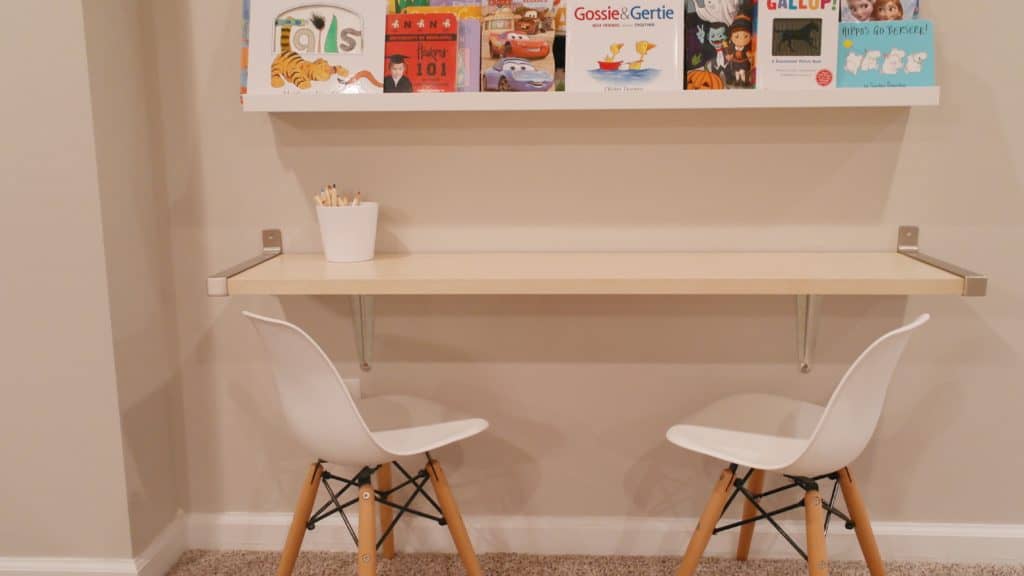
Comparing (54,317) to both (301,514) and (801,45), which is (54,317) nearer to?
(301,514)

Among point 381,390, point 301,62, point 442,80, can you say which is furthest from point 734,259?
point 301,62

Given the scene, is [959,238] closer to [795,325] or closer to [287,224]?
[795,325]

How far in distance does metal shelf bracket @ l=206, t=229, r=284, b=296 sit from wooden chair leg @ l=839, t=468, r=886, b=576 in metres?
1.26

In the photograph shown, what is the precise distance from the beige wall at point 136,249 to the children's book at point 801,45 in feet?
4.56

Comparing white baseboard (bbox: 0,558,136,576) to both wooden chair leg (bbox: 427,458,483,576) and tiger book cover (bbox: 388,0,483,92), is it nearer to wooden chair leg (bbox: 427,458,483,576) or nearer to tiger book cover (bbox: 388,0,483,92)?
wooden chair leg (bbox: 427,458,483,576)

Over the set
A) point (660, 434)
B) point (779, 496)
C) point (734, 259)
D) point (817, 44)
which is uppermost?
point (817, 44)

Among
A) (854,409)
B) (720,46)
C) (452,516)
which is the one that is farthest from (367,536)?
(720,46)

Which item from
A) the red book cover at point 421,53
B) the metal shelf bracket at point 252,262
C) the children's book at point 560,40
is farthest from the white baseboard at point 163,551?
the children's book at point 560,40

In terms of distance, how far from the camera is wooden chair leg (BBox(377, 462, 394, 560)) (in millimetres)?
1874

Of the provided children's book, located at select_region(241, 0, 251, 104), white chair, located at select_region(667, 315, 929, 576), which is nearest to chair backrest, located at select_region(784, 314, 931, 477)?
white chair, located at select_region(667, 315, 929, 576)

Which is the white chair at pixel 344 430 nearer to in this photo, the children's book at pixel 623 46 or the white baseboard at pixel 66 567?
the white baseboard at pixel 66 567

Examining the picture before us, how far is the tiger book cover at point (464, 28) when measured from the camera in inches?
68.9

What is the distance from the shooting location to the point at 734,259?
1.78 m

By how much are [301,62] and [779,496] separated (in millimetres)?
1523
